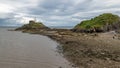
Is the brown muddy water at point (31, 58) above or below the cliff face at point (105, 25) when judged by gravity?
below

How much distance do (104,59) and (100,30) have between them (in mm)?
54819

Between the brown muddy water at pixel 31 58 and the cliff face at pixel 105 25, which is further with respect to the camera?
the cliff face at pixel 105 25

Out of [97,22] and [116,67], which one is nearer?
[116,67]

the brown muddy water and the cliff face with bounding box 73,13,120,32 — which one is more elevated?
the cliff face with bounding box 73,13,120,32

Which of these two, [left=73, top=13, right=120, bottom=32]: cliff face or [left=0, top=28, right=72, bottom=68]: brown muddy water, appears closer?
[left=0, top=28, right=72, bottom=68]: brown muddy water

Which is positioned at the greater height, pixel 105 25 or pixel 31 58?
pixel 105 25

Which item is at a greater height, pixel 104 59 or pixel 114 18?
pixel 114 18

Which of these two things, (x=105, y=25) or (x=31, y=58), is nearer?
(x=31, y=58)

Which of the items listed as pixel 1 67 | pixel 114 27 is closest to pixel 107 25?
pixel 114 27

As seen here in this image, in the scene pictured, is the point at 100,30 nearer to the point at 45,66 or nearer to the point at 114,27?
the point at 114,27

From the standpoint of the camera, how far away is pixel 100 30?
74.2 meters

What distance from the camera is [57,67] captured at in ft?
60.8

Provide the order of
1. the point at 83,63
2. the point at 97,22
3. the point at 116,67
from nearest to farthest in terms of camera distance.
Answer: the point at 116,67 < the point at 83,63 < the point at 97,22

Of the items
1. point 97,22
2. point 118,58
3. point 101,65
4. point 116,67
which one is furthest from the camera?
point 97,22
